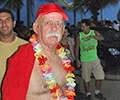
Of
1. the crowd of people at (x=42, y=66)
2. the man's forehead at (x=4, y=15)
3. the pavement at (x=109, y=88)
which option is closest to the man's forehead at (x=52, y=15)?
the crowd of people at (x=42, y=66)

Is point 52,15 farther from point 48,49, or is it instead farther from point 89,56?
point 89,56

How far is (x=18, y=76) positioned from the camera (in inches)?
118

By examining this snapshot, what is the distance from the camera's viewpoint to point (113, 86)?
11430 mm

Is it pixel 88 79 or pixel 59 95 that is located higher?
pixel 59 95

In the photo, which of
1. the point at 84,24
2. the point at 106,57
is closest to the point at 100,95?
the point at 84,24

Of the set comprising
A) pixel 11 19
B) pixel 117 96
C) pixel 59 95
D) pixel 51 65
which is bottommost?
pixel 117 96

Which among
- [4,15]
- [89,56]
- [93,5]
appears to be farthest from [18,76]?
[93,5]

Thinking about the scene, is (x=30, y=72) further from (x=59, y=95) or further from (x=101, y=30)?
(x=101, y=30)

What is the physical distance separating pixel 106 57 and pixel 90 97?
4659mm

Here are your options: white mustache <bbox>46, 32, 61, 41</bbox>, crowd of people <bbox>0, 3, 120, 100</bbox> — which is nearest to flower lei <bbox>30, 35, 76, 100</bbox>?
crowd of people <bbox>0, 3, 120, 100</bbox>

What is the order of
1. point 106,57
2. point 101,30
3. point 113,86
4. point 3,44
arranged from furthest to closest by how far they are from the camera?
1. point 101,30
2. point 106,57
3. point 113,86
4. point 3,44

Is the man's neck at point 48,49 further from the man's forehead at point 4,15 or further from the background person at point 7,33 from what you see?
the man's forehead at point 4,15

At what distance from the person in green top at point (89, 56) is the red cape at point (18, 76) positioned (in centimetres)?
647

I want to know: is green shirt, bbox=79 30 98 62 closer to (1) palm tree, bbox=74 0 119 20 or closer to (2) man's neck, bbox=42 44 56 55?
(2) man's neck, bbox=42 44 56 55
